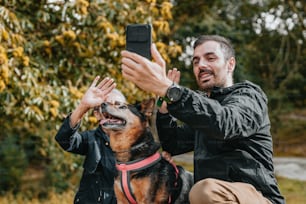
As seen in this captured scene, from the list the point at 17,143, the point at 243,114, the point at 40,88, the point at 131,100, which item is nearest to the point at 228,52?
the point at 243,114

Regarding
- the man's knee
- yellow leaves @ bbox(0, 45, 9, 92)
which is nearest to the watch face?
the man's knee

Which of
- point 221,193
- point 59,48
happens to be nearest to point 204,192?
point 221,193

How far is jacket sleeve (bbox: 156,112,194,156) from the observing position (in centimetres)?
267

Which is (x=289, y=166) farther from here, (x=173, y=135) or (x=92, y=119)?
(x=173, y=135)

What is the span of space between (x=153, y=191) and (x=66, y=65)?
2845 millimetres

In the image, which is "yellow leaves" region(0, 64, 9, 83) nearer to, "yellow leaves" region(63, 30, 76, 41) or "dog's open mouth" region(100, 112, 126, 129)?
"yellow leaves" region(63, 30, 76, 41)

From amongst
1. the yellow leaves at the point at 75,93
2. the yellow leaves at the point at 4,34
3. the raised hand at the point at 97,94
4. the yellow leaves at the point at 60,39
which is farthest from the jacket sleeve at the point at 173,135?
the yellow leaves at the point at 60,39

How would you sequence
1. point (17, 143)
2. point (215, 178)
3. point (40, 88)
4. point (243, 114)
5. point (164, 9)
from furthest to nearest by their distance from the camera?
point (17, 143) < point (164, 9) < point (40, 88) < point (215, 178) < point (243, 114)

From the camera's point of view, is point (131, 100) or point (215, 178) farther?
point (131, 100)

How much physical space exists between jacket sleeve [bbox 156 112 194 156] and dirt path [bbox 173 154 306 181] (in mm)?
6288

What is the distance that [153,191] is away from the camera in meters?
2.53

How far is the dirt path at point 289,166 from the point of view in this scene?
9.10 metres

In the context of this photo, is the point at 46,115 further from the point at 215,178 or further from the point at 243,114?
the point at 243,114

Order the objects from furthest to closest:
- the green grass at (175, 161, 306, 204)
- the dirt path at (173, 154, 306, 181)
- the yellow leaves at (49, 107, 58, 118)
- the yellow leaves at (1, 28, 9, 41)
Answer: the dirt path at (173, 154, 306, 181) < the green grass at (175, 161, 306, 204) < the yellow leaves at (49, 107, 58, 118) < the yellow leaves at (1, 28, 9, 41)
